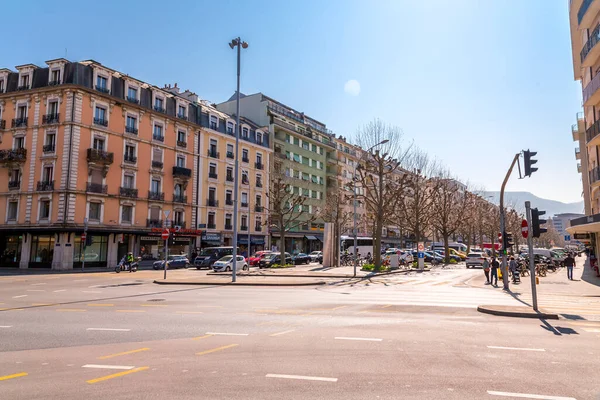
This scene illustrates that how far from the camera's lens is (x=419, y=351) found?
7.06 meters

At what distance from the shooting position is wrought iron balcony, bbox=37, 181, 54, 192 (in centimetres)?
3738

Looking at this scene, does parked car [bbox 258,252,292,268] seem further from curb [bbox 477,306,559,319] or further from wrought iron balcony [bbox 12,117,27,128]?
curb [bbox 477,306,559,319]

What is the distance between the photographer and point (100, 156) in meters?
39.1

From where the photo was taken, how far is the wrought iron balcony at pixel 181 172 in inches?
1834

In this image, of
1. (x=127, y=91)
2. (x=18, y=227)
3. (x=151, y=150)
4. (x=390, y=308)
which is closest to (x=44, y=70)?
(x=127, y=91)

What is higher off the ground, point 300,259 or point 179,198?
point 179,198

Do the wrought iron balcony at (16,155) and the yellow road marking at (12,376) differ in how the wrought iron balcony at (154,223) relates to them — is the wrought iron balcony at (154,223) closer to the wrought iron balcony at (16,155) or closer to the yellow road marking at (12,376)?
the wrought iron balcony at (16,155)

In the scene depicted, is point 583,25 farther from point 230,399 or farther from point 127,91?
point 127,91

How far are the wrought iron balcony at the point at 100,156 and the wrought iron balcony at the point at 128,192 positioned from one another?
2882 millimetres

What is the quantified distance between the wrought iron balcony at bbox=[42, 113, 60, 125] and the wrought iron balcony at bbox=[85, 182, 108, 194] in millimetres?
6250

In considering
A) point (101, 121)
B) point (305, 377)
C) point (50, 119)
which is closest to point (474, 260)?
point (101, 121)

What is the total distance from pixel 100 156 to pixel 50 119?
5361 mm

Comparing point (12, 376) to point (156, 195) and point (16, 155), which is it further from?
point (156, 195)

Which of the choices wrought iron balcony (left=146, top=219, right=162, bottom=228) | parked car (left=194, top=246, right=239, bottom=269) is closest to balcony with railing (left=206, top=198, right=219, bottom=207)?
wrought iron balcony (left=146, top=219, right=162, bottom=228)
